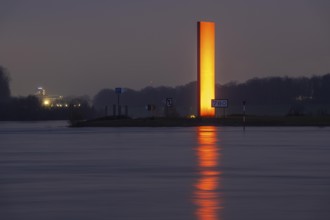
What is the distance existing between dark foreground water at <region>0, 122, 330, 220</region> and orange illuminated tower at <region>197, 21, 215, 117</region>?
157ft

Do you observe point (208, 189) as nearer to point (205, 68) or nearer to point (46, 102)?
point (205, 68)

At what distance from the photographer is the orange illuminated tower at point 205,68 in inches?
2958

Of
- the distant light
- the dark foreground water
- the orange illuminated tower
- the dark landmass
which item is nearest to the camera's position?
the dark foreground water

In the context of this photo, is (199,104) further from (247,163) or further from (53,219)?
(53,219)

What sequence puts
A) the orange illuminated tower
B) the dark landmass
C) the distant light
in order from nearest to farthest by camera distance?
1. the dark landmass
2. the orange illuminated tower
3. the distant light

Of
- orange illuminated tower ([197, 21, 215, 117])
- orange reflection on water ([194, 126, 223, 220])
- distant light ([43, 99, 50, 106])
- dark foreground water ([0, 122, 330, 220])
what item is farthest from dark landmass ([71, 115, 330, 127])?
distant light ([43, 99, 50, 106])

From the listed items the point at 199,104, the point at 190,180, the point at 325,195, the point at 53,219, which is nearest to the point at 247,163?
the point at 190,180

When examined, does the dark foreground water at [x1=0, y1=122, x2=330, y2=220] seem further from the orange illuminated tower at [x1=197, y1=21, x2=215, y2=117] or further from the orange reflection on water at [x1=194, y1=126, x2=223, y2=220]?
the orange illuminated tower at [x1=197, y1=21, x2=215, y2=117]

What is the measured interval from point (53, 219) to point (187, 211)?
1955 millimetres

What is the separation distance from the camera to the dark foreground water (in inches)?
489

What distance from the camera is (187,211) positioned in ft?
40.8

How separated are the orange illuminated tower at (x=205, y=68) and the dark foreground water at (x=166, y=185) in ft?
157

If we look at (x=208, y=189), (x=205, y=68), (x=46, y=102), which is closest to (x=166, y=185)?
(x=208, y=189)

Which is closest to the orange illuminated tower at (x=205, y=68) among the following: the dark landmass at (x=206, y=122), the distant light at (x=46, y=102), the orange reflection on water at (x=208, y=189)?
the dark landmass at (x=206, y=122)
